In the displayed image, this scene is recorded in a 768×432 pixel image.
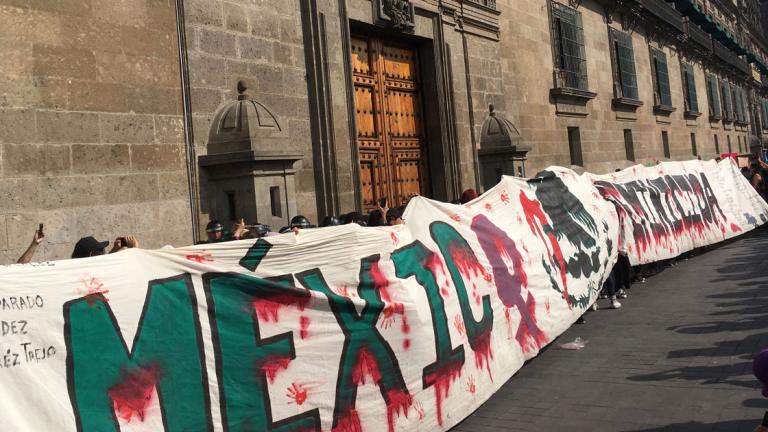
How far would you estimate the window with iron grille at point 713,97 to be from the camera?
31984mm

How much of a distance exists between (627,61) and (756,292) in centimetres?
1465

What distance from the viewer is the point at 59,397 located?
292 centimetres

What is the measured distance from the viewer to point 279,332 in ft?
12.7

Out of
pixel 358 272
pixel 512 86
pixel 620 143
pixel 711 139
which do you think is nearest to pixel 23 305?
pixel 358 272

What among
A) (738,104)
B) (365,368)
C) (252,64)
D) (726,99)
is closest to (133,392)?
(365,368)

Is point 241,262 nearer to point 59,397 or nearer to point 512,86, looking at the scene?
point 59,397

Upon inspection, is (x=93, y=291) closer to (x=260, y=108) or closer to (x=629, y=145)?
(x=260, y=108)

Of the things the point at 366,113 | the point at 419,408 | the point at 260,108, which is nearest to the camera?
the point at 419,408

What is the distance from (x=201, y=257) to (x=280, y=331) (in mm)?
637

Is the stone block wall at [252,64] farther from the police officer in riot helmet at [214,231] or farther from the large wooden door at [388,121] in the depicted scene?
the large wooden door at [388,121]

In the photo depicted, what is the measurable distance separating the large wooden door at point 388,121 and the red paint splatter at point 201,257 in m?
6.04

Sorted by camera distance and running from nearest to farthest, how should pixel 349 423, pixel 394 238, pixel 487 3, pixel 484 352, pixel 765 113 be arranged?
pixel 349 423
pixel 394 238
pixel 484 352
pixel 487 3
pixel 765 113

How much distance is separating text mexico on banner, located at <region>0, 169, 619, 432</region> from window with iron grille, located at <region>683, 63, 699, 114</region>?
989 inches

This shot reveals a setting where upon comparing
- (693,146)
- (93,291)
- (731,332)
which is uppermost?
(693,146)
